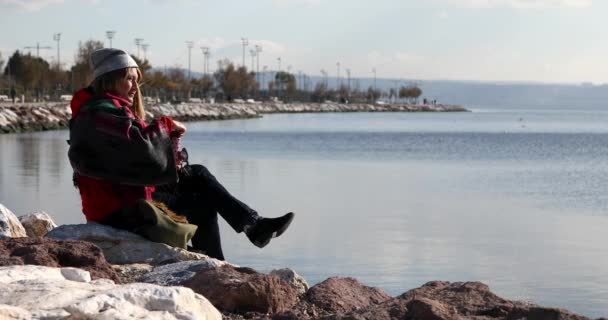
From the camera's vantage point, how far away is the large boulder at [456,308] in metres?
3.55

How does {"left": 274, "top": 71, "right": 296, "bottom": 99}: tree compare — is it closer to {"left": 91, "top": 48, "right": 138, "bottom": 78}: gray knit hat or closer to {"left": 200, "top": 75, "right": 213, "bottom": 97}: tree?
{"left": 200, "top": 75, "right": 213, "bottom": 97}: tree

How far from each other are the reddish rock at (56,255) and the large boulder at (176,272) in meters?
0.28

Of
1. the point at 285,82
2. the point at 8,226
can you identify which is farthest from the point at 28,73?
the point at 285,82

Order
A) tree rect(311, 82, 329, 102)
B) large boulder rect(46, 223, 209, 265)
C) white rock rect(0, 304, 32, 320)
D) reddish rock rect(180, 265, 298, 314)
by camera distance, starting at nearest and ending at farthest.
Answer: white rock rect(0, 304, 32, 320)
reddish rock rect(180, 265, 298, 314)
large boulder rect(46, 223, 209, 265)
tree rect(311, 82, 329, 102)

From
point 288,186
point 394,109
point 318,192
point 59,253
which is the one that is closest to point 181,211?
point 59,253

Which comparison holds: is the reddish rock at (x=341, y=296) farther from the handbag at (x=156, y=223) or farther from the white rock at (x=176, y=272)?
the handbag at (x=156, y=223)

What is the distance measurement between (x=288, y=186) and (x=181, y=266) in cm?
1189

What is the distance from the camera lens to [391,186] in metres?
17.7

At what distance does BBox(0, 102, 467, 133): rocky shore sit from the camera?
139 ft

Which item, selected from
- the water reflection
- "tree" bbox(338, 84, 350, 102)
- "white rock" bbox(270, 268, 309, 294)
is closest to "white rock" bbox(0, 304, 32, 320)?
"white rock" bbox(270, 268, 309, 294)

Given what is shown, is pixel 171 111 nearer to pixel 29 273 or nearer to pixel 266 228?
pixel 266 228

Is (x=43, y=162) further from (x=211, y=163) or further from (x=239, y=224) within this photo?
(x=239, y=224)

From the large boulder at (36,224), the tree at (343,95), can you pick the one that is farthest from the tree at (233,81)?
the large boulder at (36,224)

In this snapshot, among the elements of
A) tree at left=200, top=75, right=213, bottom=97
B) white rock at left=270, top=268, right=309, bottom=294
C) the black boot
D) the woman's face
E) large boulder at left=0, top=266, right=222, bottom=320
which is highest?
the woman's face
